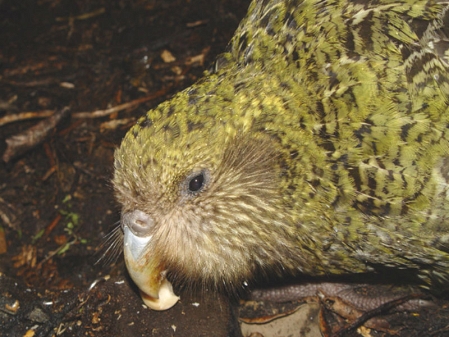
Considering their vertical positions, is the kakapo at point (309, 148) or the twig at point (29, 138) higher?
the kakapo at point (309, 148)

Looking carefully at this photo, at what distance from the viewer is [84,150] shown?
14.3 feet

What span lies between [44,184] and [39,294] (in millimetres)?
1009

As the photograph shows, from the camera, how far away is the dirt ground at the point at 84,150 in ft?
10.8

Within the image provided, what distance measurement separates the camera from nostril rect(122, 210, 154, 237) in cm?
269

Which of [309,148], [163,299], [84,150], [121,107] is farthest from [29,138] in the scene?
[309,148]

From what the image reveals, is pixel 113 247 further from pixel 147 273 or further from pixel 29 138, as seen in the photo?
pixel 29 138

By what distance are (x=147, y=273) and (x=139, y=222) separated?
322mm

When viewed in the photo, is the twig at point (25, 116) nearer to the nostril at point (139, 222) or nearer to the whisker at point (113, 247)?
the whisker at point (113, 247)

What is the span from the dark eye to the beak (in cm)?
35

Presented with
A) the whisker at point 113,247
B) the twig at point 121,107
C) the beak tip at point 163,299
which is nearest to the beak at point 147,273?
the beak tip at point 163,299

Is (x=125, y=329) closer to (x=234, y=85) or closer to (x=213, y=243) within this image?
(x=213, y=243)

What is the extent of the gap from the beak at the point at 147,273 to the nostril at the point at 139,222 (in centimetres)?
3

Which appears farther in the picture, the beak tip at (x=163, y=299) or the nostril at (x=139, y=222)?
the beak tip at (x=163, y=299)

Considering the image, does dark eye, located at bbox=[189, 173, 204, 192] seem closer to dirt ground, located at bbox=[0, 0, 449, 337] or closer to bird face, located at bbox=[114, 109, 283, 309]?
bird face, located at bbox=[114, 109, 283, 309]
